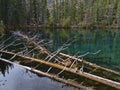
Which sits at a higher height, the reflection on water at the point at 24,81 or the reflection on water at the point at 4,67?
the reflection on water at the point at 24,81

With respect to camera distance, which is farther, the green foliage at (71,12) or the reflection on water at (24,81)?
the green foliage at (71,12)

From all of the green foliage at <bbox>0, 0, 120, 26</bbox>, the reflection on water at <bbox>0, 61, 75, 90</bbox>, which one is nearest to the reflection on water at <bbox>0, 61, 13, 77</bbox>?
the reflection on water at <bbox>0, 61, 75, 90</bbox>

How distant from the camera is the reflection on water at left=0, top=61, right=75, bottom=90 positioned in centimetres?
2345

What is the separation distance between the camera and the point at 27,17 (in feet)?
333

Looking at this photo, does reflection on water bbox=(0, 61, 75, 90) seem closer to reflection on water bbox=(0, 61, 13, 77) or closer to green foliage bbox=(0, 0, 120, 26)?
reflection on water bbox=(0, 61, 13, 77)

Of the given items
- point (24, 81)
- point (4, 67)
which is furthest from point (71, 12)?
point (24, 81)

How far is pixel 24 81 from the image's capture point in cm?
2544

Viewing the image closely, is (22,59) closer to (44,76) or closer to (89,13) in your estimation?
(44,76)

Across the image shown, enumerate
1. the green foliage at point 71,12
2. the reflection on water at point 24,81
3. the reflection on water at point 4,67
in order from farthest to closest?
the green foliage at point 71,12 → the reflection on water at point 4,67 → the reflection on water at point 24,81

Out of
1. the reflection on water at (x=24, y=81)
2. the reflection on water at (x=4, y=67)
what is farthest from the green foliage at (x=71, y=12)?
the reflection on water at (x=24, y=81)

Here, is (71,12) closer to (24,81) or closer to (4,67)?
(4,67)

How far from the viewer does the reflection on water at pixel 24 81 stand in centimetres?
2345

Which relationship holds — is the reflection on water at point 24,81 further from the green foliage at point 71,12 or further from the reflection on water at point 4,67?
the green foliage at point 71,12

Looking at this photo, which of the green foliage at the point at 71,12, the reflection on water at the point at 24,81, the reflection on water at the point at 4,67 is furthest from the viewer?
the green foliage at the point at 71,12
